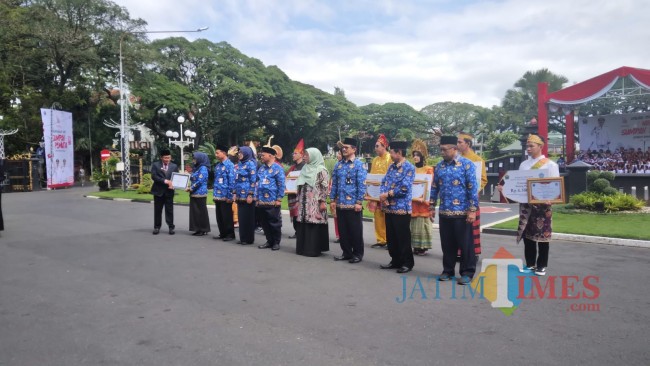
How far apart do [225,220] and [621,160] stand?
23805 mm

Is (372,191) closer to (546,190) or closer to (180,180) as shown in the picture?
(546,190)

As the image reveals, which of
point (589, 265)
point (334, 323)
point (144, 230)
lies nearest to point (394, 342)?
point (334, 323)

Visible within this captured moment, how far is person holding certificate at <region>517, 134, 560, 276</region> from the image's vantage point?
5.85m

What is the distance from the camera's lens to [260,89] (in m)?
40.2

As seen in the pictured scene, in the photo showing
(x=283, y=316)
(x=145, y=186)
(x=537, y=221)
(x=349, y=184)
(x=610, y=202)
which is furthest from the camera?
(x=145, y=186)

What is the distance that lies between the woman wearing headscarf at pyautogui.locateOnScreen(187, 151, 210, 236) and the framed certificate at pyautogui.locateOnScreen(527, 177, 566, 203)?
601 centimetres

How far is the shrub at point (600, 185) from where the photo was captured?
12.6 metres

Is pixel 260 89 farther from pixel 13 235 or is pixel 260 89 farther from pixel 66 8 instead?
pixel 13 235

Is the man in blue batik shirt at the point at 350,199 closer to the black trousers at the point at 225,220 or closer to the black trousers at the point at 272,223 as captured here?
the black trousers at the point at 272,223

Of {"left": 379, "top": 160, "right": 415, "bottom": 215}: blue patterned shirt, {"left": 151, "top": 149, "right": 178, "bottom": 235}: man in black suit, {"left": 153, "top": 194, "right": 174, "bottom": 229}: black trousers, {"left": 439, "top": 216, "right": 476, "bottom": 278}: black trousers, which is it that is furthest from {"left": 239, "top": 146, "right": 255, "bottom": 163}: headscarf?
{"left": 439, "top": 216, "right": 476, "bottom": 278}: black trousers

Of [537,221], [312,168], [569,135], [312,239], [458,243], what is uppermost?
[569,135]

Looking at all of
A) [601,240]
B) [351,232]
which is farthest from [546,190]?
[601,240]

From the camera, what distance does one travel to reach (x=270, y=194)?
8.02m

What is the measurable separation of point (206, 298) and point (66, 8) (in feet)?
112
